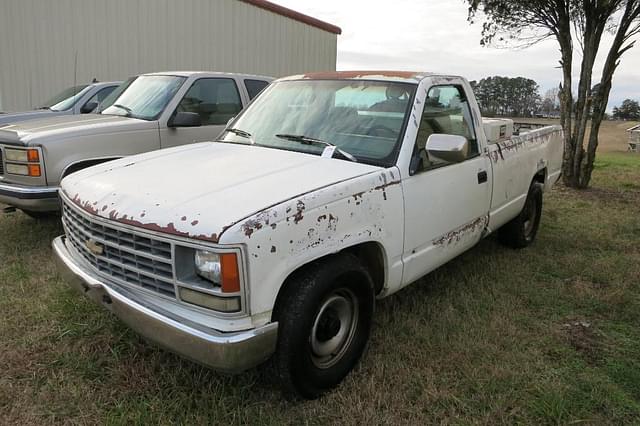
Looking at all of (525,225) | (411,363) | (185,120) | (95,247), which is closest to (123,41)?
(185,120)

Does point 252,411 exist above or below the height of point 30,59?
below

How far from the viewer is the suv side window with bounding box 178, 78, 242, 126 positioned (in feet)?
19.8

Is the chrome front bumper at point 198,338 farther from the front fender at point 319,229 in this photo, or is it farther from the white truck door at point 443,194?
the white truck door at point 443,194

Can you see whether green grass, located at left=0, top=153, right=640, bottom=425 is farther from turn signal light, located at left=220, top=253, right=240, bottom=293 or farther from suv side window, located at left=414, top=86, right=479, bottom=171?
suv side window, located at left=414, top=86, right=479, bottom=171

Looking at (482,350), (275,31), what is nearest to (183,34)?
(275,31)

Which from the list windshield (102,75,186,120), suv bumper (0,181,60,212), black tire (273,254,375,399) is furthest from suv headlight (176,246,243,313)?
windshield (102,75,186,120)

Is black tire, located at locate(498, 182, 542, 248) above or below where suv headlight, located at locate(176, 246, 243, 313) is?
below

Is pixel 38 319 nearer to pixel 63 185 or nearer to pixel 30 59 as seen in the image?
pixel 63 185

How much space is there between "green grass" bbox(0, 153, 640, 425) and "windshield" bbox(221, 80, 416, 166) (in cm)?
132

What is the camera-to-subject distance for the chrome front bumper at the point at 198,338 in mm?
2242

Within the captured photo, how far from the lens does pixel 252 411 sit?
8.80ft

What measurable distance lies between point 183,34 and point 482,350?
12854 mm

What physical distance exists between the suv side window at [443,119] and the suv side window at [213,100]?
10.5 feet

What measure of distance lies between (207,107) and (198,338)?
4.46 m
